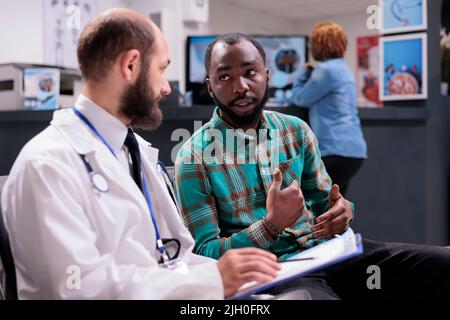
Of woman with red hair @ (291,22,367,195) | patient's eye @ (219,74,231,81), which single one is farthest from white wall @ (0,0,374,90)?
patient's eye @ (219,74,231,81)

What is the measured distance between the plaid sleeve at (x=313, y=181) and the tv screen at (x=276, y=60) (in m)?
2.40

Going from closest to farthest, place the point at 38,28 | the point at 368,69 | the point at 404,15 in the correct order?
the point at 404,15 → the point at 38,28 → the point at 368,69

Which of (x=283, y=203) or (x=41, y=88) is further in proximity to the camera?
(x=41, y=88)

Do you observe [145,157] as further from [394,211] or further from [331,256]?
[394,211]

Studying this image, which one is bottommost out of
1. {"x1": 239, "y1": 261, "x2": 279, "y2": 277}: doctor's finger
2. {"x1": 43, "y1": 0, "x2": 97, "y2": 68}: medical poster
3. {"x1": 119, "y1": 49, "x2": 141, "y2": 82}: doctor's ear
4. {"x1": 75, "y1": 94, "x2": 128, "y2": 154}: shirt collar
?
{"x1": 239, "y1": 261, "x2": 279, "y2": 277}: doctor's finger

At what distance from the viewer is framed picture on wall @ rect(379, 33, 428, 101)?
336cm

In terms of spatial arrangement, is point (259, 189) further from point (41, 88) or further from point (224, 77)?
point (41, 88)

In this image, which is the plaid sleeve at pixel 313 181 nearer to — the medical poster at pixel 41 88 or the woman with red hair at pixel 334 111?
the woman with red hair at pixel 334 111

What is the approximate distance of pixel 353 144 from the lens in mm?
2896

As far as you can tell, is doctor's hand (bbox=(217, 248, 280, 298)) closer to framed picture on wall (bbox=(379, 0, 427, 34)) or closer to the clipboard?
the clipboard

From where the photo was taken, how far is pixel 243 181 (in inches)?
52.7

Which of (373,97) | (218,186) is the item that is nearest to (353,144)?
(218,186)

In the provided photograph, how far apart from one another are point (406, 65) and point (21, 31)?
10.9 ft

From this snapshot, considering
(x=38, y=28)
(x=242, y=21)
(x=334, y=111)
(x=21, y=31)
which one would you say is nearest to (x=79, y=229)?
(x=334, y=111)
